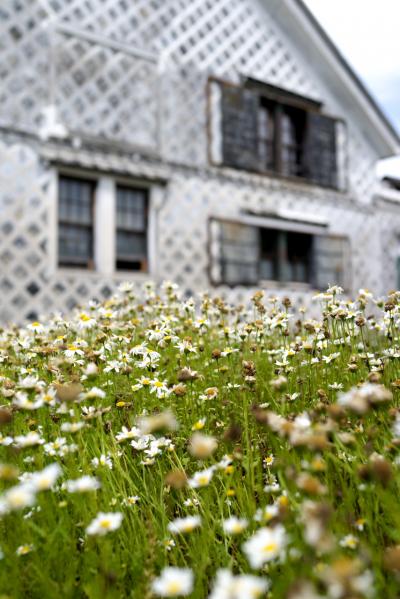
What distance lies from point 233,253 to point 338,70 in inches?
214

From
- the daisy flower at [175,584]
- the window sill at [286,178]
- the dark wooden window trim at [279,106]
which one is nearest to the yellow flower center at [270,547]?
the daisy flower at [175,584]

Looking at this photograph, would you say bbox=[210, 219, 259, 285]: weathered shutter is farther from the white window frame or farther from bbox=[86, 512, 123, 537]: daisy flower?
bbox=[86, 512, 123, 537]: daisy flower

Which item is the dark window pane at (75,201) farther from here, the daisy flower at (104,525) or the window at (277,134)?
the daisy flower at (104,525)

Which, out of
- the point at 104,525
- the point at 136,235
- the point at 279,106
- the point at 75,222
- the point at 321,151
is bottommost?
the point at 104,525

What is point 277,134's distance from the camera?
38.9ft

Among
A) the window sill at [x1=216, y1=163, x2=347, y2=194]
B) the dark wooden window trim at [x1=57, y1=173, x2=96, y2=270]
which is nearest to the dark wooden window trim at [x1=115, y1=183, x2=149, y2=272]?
the dark wooden window trim at [x1=57, y1=173, x2=96, y2=270]

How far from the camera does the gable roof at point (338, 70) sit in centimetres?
1197

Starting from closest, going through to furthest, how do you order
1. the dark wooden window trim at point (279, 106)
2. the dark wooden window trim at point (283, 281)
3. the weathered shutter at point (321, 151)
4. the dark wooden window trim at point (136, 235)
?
the dark wooden window trim at point (136, 235) < the dark wooden window trim at point (283, 281) < the dark wooden window trim at point (279, 106) < the weathered shutter at point (321, 151)

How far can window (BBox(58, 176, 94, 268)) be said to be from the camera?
8.92 m

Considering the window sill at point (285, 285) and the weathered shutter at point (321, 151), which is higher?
the weathered shutter at point (321, 151)

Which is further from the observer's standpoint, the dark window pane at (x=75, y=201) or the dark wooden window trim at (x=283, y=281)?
the dark wooden window trim at (x=283, y=281)

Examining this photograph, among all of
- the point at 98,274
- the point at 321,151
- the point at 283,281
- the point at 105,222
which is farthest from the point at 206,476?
the point at 321,151

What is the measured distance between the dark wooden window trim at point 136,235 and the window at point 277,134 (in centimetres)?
185

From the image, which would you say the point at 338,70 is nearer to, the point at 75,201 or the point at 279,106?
the point at 279,106
